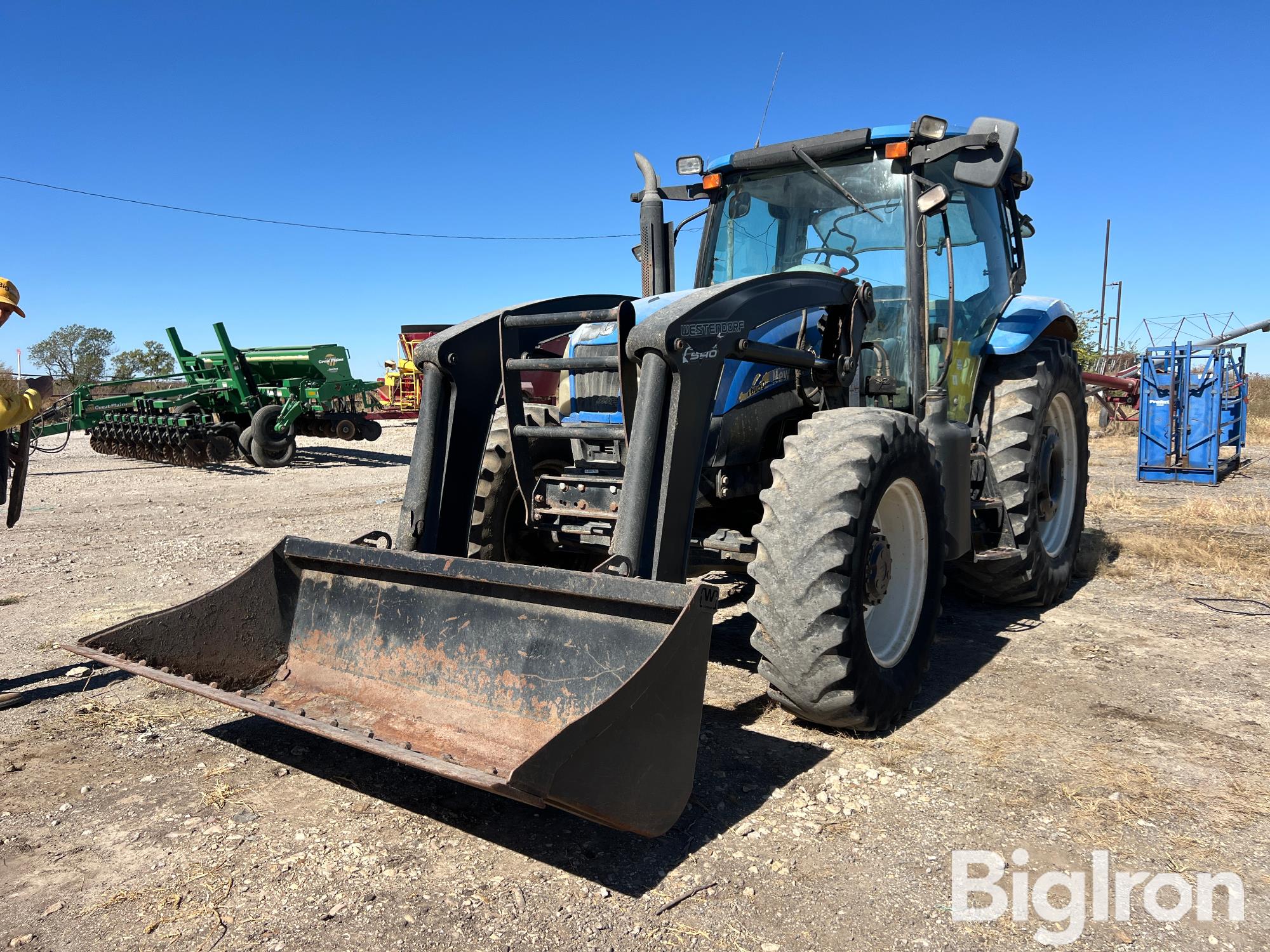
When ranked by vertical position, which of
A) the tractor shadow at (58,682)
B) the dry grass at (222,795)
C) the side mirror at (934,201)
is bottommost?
the dry grass at (222,795)

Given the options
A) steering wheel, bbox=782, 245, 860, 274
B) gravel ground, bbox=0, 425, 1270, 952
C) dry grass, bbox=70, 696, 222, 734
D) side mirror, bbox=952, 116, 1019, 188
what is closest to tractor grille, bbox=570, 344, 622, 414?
steering wheel, bbox=782, 245, 860, 274

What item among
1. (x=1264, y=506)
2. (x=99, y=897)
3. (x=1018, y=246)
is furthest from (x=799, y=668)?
(x=1264, y=506)

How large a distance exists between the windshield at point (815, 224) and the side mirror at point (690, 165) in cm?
21

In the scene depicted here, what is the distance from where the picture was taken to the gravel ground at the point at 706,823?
95.7 inches

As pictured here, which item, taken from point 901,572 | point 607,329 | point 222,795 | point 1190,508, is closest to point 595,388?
point 607,329

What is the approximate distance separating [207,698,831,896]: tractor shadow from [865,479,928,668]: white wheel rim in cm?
69

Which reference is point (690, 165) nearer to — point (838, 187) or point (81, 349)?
point (838, 187)

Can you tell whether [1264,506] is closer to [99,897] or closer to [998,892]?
[998,892]

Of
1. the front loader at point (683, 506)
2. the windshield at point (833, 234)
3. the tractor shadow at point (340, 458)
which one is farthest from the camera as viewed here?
the tractor shadow at point (340, 458)

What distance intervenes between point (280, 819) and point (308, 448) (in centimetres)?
1803

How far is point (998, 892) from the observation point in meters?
2.58

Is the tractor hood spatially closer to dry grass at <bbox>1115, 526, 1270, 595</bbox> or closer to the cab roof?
the cab roof

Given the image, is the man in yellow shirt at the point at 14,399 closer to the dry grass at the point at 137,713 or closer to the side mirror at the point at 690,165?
the dry grass at the point at 137,713

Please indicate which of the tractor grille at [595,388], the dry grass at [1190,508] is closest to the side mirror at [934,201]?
the tractor grille at [595,388]
